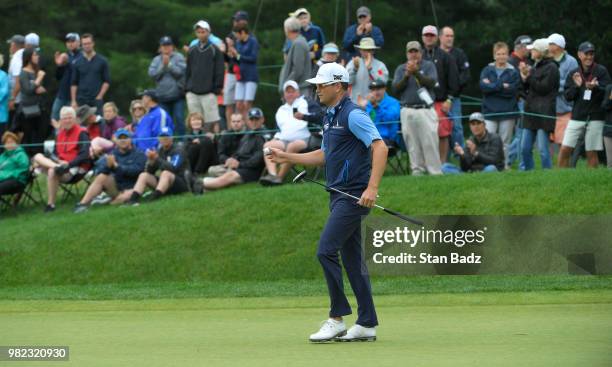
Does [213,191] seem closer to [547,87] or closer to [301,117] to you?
[301,117]

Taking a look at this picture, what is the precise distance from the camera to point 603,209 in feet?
54.8

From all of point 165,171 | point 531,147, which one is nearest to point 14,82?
point 165,171

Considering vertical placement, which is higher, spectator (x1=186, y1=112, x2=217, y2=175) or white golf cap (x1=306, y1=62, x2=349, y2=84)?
white golf cap (x1=306, y1=62, x2=349, y2=84)

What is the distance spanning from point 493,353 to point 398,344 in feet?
3.26

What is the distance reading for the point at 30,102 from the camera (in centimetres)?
2227

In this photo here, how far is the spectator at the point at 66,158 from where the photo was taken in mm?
20625

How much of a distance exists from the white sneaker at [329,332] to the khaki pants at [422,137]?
8511 millimetres

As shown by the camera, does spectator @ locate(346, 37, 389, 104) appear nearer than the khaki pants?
No

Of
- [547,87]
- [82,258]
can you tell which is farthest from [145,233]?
[547,87]

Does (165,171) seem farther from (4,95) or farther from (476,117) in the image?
(476,117)

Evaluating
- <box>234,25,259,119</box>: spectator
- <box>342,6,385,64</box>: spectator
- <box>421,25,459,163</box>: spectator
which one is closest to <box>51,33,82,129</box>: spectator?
<box>234,25,259,119</box>: spectator

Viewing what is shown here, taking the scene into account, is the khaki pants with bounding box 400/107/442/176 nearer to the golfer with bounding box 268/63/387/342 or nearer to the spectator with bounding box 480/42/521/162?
the spectator with bounding box 480/42/521/162

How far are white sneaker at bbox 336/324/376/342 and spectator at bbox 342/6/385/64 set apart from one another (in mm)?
10133

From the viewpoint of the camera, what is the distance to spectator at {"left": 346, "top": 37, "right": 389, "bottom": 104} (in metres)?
19.2
